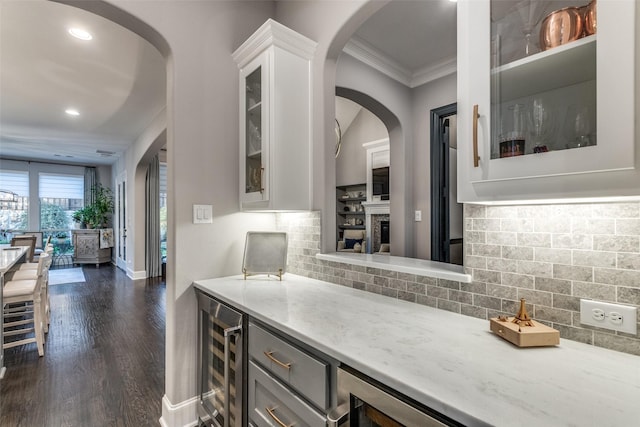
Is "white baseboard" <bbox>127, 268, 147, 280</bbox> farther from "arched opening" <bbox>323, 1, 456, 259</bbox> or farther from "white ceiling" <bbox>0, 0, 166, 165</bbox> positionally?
"arched opening" <bbox>323, 1, 456, 259</bbox>

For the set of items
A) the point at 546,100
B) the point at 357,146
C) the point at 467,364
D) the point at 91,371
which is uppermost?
the point at 357,146

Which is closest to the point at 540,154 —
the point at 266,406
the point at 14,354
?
the point at 266,406

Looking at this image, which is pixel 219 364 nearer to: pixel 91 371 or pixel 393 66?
pixel 91 371

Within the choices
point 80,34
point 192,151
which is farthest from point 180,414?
point 80,34

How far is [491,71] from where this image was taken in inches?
39.3

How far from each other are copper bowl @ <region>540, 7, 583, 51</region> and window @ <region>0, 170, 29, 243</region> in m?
10.8

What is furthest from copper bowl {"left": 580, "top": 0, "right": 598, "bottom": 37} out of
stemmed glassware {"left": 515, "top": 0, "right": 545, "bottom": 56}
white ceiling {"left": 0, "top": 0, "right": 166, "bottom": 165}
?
white ceiling {"left": 0, "top": 0, "right": 166, "bottom": 165}

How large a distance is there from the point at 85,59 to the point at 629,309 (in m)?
4.47

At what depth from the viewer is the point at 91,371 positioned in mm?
2635

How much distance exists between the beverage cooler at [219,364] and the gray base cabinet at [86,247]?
26.6ft

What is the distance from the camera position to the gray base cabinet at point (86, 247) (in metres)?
8.12

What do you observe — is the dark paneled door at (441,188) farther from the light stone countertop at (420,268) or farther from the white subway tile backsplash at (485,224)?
the white subway tile backsplash at (485,224)

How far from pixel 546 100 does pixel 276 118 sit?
4.40ft

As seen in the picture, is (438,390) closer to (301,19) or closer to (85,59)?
(301,19)
